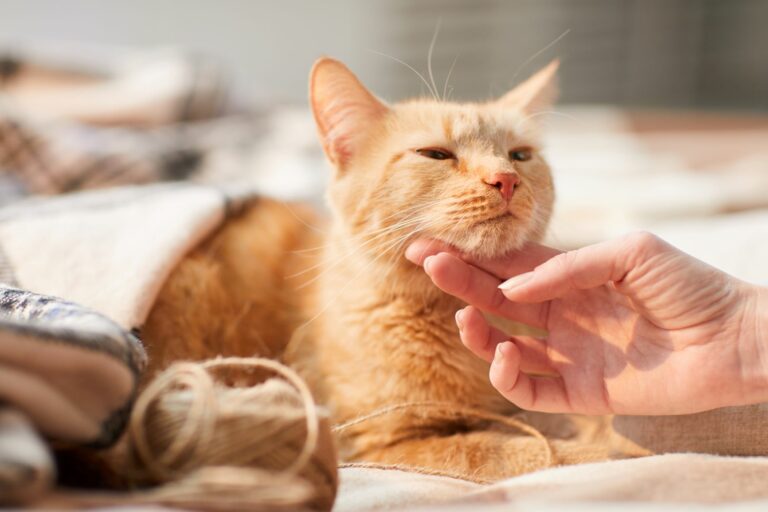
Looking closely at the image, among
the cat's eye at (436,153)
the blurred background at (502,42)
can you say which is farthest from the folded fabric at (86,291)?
the blurred background at (502,42)

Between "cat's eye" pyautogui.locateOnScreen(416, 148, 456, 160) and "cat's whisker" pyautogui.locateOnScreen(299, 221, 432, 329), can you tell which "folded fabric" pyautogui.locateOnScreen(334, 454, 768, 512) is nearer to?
"cat's whisker" pyautogui.locateOnScreen(299, 221, 432, 329)

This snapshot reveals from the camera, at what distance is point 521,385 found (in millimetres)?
976

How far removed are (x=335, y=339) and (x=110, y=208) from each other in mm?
581

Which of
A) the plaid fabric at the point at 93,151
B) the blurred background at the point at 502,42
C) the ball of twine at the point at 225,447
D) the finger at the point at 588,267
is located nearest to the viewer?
the ball of twine at the point at 225,447

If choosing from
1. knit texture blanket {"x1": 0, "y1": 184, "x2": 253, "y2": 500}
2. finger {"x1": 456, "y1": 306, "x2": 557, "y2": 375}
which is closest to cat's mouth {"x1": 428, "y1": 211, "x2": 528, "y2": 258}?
finger {"x1": 456, "y1": 306, "x2": 557, "y2": 375}

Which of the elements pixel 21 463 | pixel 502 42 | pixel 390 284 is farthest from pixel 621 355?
pixel 502 42

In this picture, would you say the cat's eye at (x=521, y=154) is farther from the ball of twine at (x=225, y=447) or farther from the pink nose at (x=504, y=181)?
the ball of twine at (x=225, y=447)

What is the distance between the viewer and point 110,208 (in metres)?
1.44

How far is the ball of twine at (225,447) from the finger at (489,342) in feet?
1.00

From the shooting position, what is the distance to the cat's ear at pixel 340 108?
48.6 inches

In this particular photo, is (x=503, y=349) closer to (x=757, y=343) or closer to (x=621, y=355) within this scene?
(x=621, y=355)

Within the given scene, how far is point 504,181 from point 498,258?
12cm

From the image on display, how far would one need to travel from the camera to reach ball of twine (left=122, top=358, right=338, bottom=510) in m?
0.65

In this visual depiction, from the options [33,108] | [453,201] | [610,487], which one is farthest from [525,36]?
[610,487]
